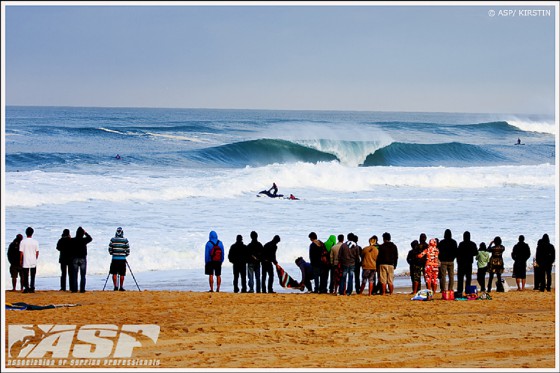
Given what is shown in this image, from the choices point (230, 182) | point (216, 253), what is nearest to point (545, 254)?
point (216, 253)

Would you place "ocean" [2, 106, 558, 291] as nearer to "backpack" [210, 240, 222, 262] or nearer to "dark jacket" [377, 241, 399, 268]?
"backpack" [210, 240, 222, 262]

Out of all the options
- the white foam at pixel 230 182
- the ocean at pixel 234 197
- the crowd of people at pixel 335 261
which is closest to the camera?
the crowd of people at pixel 335 261

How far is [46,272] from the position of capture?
15.5 m

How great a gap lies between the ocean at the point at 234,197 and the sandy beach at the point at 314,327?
2.61 metres

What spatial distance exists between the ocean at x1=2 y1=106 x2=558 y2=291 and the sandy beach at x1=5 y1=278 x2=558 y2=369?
2.61 m

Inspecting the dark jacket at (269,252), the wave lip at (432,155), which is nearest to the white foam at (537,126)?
the wave lip at (432,155)

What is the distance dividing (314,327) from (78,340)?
9.78 feet

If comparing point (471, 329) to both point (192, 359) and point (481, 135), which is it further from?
point (481, 135)

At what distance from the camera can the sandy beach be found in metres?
8.34

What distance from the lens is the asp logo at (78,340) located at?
8453 mm

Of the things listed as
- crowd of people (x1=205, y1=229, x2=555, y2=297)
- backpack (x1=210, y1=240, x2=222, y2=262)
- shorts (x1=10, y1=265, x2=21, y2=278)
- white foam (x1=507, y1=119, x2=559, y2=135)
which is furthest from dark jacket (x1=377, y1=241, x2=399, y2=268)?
white foam (x1=507, y1=119, x2=559, y2=135)

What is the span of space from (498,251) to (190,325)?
649cm

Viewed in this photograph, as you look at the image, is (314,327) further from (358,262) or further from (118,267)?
(118,267)

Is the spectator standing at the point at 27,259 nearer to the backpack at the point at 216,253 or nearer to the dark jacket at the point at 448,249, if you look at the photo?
the backpack at the point at 216,253
